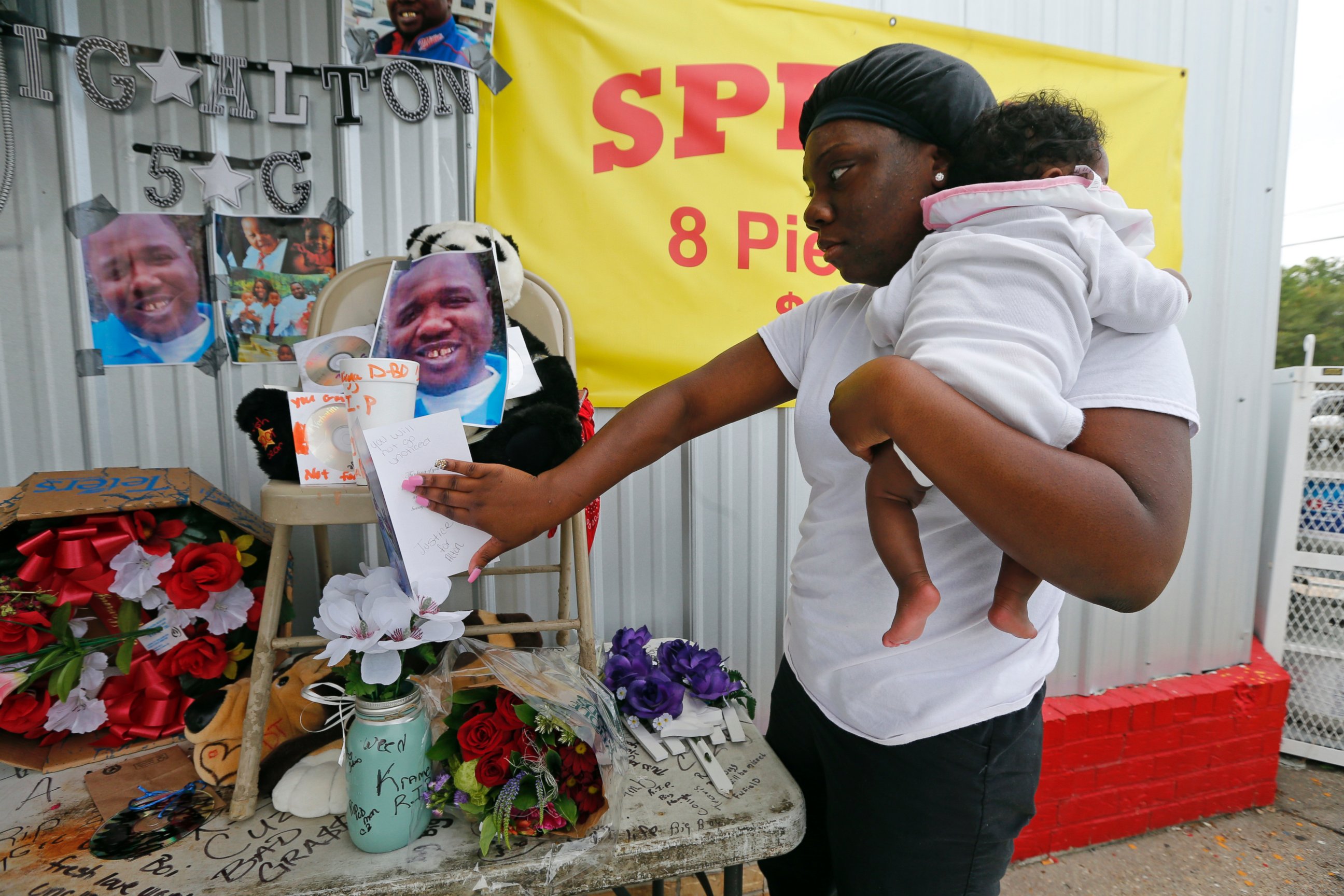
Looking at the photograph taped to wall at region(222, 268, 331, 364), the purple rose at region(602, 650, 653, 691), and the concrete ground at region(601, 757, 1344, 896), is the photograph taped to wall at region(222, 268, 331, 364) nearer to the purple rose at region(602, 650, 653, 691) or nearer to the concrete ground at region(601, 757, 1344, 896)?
the purple rose at region(602, 650, 653, 691)

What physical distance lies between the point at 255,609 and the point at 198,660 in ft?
0.43

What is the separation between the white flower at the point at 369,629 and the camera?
0.87m

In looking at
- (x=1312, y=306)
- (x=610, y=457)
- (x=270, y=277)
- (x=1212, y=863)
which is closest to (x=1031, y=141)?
(x=610, y=457)

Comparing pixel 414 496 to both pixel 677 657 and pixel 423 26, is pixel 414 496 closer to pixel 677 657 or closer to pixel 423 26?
pixel 677 657

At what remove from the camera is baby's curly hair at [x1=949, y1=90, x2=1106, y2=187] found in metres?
0.74

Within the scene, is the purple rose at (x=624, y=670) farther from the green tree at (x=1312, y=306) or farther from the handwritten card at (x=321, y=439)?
the green tree at (x=1312, y=306)

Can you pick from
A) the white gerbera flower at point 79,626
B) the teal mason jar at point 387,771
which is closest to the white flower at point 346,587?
the teal mason jar at point 387,771

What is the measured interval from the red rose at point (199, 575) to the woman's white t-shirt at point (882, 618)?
1132mm

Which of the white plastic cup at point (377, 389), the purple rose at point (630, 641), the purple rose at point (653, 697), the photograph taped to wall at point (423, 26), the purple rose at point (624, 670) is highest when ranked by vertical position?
the photograph taped to wall at point (423, 26)

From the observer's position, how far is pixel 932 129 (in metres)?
0.81

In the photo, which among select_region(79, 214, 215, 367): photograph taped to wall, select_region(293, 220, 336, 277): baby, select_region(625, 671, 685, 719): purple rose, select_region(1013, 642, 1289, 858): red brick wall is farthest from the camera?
select_region(1013, 642, 1289, 858): red brick wall

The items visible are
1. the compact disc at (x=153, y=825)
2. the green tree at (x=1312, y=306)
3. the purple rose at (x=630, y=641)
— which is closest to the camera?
the compact disc at (x=153, y=825)

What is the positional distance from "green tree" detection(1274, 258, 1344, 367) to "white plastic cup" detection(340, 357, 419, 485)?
5.19m

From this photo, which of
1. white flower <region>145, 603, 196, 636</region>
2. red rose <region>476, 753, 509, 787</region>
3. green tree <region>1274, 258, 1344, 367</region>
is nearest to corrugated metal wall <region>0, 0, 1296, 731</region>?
white flower <region>145, 603, 196, 636</region>
